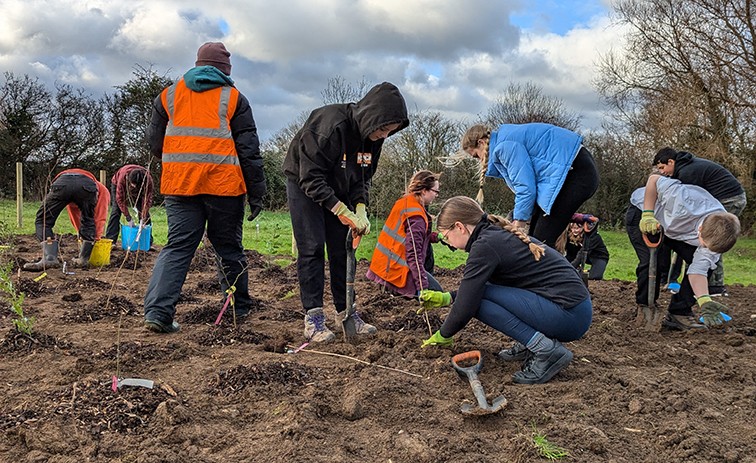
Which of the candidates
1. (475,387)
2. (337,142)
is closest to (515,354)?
(475,387)

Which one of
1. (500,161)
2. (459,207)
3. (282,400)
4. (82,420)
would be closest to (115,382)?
(82,420)

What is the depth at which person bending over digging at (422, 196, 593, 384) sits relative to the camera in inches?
136

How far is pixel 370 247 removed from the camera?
11.9 metres

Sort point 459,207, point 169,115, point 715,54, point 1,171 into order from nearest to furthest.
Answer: point 459,207, point 169,115, point 715,54, point 1,171

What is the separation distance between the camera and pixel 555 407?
9.98ft

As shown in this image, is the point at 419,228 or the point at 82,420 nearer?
the point at 82,420

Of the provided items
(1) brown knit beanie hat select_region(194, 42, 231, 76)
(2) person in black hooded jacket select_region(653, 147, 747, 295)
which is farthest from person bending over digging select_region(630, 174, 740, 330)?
(1) brown knit beanie hat select_region(194, 42, 231, 76)

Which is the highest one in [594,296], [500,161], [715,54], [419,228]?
[715,54]

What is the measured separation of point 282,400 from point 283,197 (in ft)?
71.2

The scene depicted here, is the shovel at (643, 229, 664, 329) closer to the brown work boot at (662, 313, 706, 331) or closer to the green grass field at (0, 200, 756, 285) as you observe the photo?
the brown work boot at (662, 313, 706, 331)

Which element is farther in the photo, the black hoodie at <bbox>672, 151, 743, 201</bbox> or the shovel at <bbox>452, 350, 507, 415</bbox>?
the black hoodie at <bbox>672, 151, 743, 201</bbox>

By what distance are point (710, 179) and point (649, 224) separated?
53.6 inches

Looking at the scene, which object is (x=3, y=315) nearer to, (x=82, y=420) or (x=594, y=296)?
(x=82, y=420)

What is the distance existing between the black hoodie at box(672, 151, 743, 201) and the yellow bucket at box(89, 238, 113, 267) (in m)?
6.49
